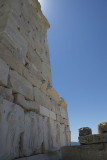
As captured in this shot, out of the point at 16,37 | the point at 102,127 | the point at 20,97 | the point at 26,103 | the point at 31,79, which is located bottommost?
the point at 102,127

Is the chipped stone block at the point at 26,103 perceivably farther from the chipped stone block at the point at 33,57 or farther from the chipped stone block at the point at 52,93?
the chipped stone block at the point at 33,57

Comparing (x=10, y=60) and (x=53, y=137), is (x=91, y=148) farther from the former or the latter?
(x=10, y=60)

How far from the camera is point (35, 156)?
118 inches

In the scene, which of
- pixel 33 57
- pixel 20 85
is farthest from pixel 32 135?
pixel 33 57

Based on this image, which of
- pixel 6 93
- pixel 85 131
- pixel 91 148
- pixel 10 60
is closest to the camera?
pixel 6 93

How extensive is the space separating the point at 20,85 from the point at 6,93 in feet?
1.78

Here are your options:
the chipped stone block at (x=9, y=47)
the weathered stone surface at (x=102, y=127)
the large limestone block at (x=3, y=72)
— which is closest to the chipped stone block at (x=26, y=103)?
the large limestone block at (x=3, y=72)

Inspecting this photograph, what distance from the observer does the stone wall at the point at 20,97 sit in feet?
8.27

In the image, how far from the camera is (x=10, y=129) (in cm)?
249

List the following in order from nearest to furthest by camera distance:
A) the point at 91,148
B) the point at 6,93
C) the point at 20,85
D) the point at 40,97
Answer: the point at 6,93 → the point at 91,148 → the point at 20,85 → the point at 40,97

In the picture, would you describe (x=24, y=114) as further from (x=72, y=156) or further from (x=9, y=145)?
(x=72, y=156)

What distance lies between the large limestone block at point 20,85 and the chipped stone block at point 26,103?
0.12 m

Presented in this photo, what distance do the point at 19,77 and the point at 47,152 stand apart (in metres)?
2.15

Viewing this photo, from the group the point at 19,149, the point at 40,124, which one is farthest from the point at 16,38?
the point at 19,149
